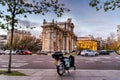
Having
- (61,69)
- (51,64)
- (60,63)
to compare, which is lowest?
(51,64)

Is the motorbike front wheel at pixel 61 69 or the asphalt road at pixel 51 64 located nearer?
the motorbike front wheel at pixel 61 69

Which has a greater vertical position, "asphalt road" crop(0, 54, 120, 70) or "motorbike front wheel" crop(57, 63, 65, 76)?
"motorbike front wheel" crop(57, 63, 65, 76)

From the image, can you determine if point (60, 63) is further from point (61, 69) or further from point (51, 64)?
point (51, 64)

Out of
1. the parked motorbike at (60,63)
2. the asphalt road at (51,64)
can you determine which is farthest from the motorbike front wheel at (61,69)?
the asphalt road at (51,64)

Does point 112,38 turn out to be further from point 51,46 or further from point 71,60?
point 71,60

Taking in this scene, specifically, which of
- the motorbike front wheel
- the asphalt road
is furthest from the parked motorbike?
the asphalt road

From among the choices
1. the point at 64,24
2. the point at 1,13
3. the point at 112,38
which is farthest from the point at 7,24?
the point at 112,38

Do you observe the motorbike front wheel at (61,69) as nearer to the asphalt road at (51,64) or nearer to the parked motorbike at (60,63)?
the parked motorbike at (60,63)

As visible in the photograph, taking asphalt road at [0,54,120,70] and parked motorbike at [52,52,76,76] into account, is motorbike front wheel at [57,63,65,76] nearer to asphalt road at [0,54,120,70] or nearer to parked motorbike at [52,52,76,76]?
parked motorbike at [52,52,76,76]

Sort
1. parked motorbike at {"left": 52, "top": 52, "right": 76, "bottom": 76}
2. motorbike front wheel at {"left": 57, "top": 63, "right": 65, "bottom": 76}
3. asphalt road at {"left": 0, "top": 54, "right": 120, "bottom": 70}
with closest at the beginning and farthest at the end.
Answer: motorbike front wheel at {"left": 57, "top": 63, "right": 65, "bottom": 76}
parked motorbike at {"left": 52, "top": 52, "right": 76, "bottom": 76}
asphalt road at {"left": 0, "top": 54, "right": 120, "bottom": 70}

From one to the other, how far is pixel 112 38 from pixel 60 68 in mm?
136751

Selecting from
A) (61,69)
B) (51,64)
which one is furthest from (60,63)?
(51,64)

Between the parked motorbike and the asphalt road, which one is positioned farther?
the asphalt road

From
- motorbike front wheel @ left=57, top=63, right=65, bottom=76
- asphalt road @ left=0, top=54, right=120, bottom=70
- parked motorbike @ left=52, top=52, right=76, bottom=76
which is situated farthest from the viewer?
asphalt road @ left=0, top=54, right=120, bottom=70
